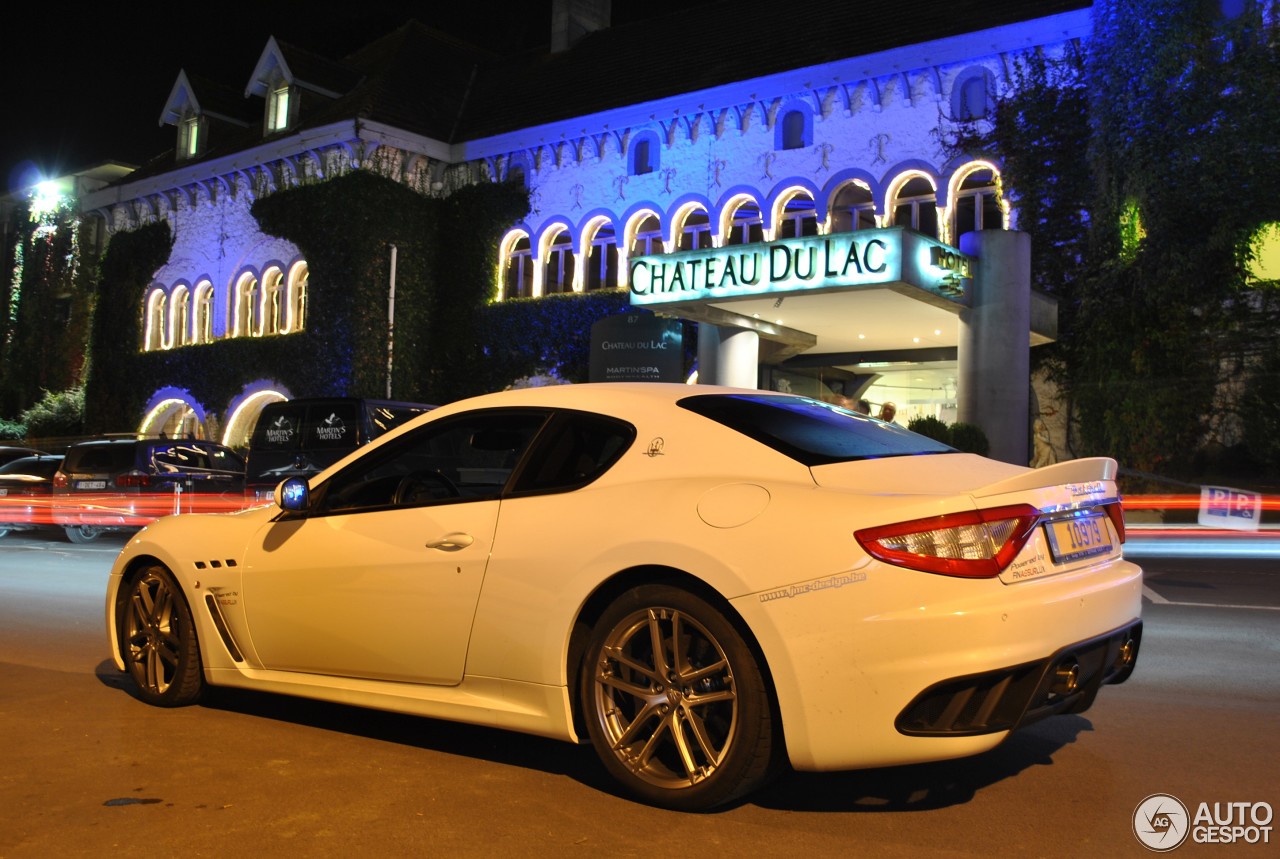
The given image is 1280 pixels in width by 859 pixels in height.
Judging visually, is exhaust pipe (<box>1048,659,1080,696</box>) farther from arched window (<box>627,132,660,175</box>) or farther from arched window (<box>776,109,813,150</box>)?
arched window (<box>627,132,660,175</box>)

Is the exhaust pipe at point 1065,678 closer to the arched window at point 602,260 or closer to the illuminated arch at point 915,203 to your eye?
the illuminated arch at point 915,203

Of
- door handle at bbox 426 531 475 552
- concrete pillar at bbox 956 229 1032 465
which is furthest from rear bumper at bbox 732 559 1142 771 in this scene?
concrete pillar at bbox 956 229 1032 465

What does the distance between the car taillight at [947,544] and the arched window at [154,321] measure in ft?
127

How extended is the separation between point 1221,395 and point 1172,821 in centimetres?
2020

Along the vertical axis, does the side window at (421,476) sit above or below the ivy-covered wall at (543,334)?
below

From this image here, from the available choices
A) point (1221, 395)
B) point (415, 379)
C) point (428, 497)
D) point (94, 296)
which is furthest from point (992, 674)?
point (94, 296)

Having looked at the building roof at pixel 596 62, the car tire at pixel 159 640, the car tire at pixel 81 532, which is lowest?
the car tire at pixel 81 532

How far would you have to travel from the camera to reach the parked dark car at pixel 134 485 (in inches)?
718

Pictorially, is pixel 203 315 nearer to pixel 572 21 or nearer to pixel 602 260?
pixel 572 21

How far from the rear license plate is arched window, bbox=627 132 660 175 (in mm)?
25547

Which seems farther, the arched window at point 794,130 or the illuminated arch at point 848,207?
the arched window at point 794,130

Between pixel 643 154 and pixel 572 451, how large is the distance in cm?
2563

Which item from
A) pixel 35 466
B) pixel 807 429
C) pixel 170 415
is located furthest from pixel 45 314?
pixel 807 429

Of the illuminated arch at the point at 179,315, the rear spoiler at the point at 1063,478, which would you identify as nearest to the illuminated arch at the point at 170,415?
the illuminated arch at the point at 179,315
